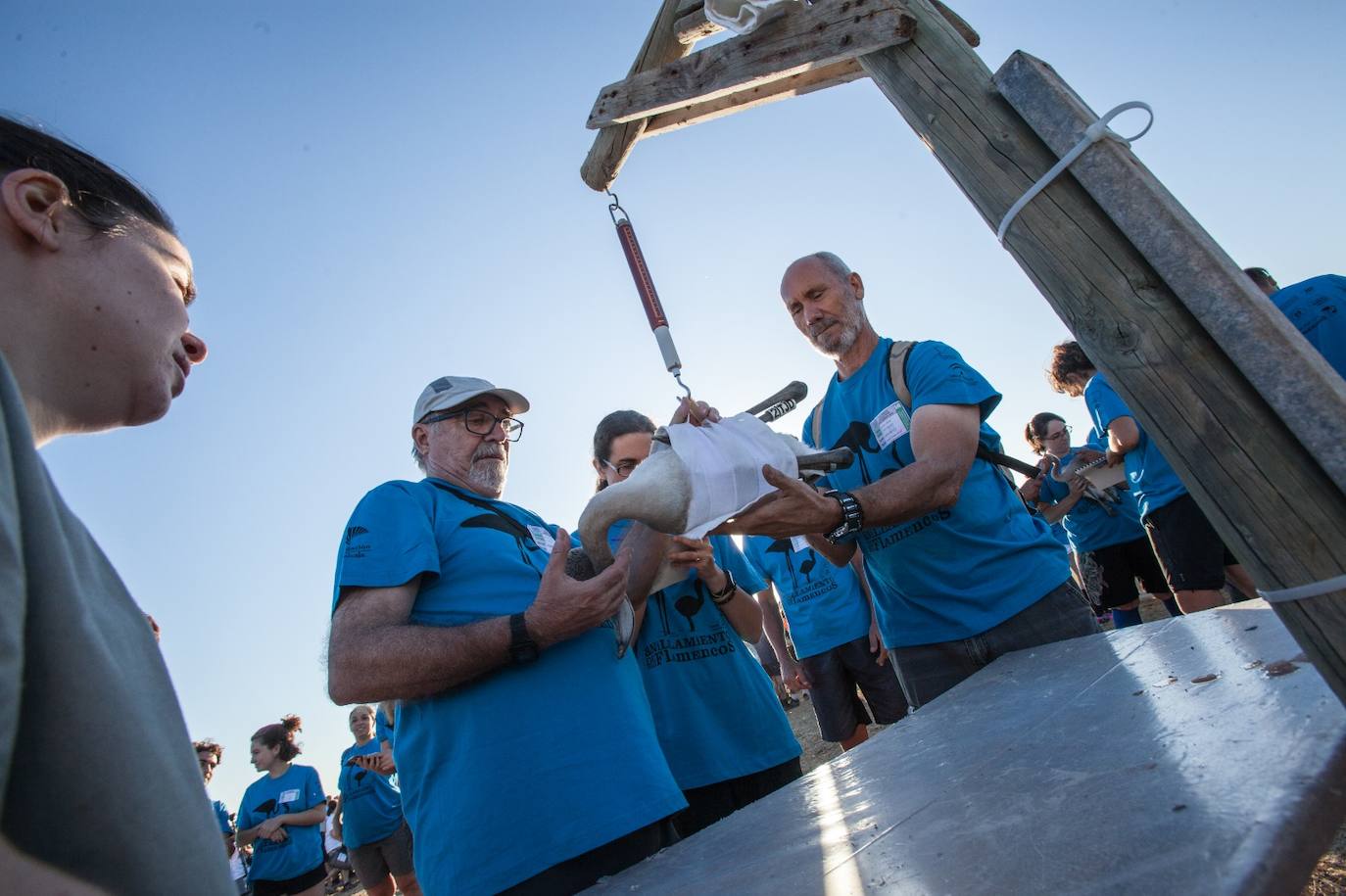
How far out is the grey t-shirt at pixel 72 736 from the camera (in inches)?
23.7

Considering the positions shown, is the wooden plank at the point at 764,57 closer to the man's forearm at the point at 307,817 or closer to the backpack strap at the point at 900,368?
the backpack strap at the point at 900,368

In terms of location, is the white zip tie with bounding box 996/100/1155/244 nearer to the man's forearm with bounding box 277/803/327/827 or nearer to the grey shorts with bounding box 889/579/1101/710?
the grey shorts with bounding box 889/579/1101/710

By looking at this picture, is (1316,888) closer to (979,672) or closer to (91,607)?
(979,672)

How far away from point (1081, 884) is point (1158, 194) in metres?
1.16

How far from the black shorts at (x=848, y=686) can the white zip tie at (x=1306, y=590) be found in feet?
12.6

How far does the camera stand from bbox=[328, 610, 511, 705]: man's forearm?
72.9 inches

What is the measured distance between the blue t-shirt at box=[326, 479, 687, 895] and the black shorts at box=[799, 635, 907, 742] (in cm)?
304

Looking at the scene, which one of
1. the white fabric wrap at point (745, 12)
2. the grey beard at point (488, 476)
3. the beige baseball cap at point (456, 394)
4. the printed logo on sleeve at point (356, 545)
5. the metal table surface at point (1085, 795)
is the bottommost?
the metal table surface at point (1085, 795)

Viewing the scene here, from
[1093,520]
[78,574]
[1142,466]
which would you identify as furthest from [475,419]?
[1093,520]

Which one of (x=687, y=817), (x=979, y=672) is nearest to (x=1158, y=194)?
(x=979, y=672)

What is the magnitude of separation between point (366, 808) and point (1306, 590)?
7.58m

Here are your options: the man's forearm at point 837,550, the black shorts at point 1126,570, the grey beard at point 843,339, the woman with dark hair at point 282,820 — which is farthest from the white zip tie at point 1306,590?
the woman with dark hair at point 282,820

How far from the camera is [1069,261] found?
146 cm

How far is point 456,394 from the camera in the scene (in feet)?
8.88
